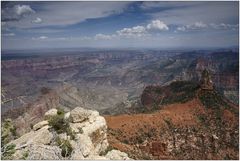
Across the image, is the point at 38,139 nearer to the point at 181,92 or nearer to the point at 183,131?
the point at 183,131

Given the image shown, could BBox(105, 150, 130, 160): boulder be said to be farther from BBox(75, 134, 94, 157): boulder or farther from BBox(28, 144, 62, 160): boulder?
BBox(28, 144, 62, 160): boulder

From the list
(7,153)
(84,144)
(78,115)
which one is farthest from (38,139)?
(78,115)

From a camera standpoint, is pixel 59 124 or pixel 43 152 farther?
pixel 59 124

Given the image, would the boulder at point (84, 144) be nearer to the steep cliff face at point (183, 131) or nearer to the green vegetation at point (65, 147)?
the green vegetation at point (65, 147)

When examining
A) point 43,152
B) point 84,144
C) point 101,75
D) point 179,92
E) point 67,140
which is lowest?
point 101,75

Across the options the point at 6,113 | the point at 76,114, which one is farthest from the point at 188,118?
the point at 6,113

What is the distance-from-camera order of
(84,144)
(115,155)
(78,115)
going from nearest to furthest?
(84,144)
(78,115)
(115,155)
